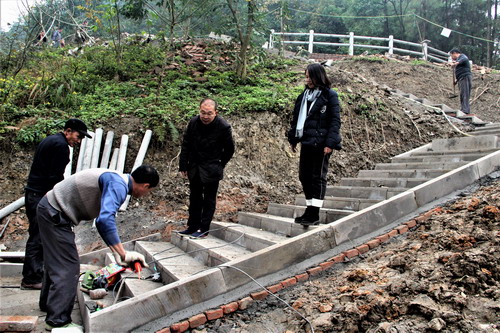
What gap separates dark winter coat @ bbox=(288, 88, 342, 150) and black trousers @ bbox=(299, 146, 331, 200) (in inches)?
4.4

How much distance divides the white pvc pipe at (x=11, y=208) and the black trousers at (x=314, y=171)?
464 centimetres

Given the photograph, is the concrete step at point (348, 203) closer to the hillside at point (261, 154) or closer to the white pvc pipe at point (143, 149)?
the hillside at point (261, 154)

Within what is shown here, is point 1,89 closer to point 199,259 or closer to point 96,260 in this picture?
point 96,260

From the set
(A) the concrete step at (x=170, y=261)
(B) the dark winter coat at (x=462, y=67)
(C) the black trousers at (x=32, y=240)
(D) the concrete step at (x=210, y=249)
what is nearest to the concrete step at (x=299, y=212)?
(D) the concrete step at (x=210, y=249)

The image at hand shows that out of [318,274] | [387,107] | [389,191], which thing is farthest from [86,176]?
[387,107]

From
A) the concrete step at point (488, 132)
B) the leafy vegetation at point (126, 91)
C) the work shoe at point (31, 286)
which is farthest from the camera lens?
the concrete step at point (488, 132)

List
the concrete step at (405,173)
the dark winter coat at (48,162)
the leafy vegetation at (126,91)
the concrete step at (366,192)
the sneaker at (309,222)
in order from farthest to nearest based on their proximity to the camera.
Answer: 1. the leafy vegetation at (126,91)
2. the concrete step at (405,173)
3. the concrete step at (366,192)
4. the sneaker at (309,222)
5. the dark winter coat at (48,162)

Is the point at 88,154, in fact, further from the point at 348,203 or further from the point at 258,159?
the point at 348,203

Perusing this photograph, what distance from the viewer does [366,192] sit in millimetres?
6133

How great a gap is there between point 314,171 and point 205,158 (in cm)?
144

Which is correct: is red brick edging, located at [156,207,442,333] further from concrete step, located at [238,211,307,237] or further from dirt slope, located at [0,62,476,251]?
dirt slope, located at [0,62,476,251]

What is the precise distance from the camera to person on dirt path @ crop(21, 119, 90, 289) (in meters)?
4.29

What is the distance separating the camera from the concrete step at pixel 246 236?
4828 mm

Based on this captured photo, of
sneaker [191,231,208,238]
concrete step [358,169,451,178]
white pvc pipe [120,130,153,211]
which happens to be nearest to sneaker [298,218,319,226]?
sneaker [191,231,208,238]
